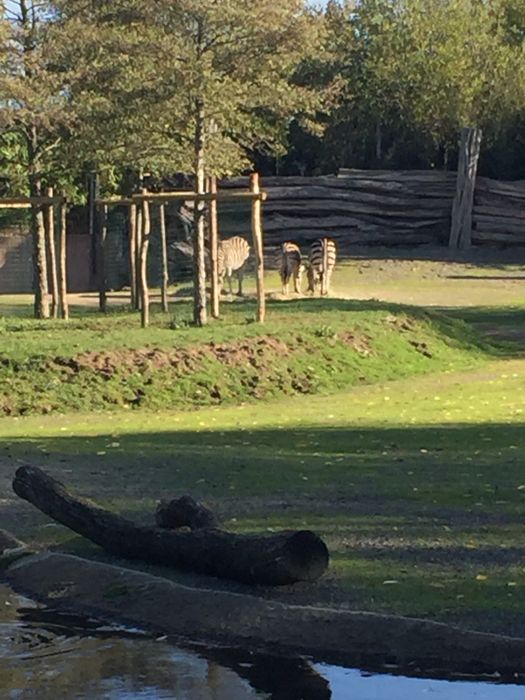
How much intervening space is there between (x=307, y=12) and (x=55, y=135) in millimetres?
6139

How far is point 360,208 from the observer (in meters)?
50.3

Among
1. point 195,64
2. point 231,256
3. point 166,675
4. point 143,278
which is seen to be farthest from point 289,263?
point 166,675

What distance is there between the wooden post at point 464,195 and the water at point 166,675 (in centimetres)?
4067

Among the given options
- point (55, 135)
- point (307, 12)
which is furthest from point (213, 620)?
point (55, 135)

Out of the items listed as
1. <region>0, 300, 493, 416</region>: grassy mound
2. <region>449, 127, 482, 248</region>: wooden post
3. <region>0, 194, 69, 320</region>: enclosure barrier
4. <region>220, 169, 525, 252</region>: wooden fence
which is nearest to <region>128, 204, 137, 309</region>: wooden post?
<region>0, 194, 69, 320</region>: enclosure barrier

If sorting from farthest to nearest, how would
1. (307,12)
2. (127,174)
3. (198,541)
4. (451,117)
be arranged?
1. (451,117)
2. (127,174)
3. (307,12)
4. (198,541)

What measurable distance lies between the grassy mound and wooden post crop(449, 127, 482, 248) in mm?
18984

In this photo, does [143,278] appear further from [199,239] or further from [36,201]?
[36,201]

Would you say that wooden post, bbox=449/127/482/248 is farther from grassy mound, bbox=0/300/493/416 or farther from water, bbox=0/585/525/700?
water, bbox=0/585/525/700

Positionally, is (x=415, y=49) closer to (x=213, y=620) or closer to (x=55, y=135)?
(x=55, y=135)

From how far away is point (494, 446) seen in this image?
16.0 metres

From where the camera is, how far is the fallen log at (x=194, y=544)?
28.8 ft

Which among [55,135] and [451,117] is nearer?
[55,135]

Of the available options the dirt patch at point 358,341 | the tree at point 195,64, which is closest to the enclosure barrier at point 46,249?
the tree at point 195,64
